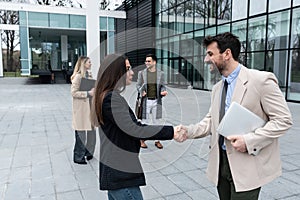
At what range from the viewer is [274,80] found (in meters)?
1.52

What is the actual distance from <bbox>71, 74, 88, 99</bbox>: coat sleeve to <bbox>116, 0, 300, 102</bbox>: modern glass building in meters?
2.44

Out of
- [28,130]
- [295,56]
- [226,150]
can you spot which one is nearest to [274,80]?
[226,150]

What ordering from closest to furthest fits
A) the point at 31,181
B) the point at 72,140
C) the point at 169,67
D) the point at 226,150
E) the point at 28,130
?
the point at 226,150 → the point at 31,181 → the point at 72,140 → the point at 28,130 → the point at 169,67

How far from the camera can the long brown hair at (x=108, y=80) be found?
1.60 meters

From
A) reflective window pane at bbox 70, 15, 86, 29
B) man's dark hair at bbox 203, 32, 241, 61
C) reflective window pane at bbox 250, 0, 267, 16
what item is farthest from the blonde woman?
reflective window pane at bbox 70, 15, 86, 29

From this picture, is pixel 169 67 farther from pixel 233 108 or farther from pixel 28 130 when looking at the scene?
pixel 233 108

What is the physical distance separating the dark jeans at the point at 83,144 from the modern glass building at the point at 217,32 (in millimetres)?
2613

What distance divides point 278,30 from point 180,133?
34.7 feet

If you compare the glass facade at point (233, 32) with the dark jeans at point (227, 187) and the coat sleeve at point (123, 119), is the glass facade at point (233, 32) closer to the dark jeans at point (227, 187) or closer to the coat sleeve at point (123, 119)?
the dark jeans at point (227, 187)

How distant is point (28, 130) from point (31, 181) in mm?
3012

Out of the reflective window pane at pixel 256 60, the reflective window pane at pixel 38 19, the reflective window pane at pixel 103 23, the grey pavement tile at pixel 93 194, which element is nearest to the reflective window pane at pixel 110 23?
the reflective window pane at pixel 103 23

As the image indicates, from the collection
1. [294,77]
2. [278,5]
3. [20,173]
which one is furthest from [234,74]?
[278,5]

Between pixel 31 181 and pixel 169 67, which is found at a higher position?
pixel 169 67

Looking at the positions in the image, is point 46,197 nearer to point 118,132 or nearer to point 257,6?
point 118,132
